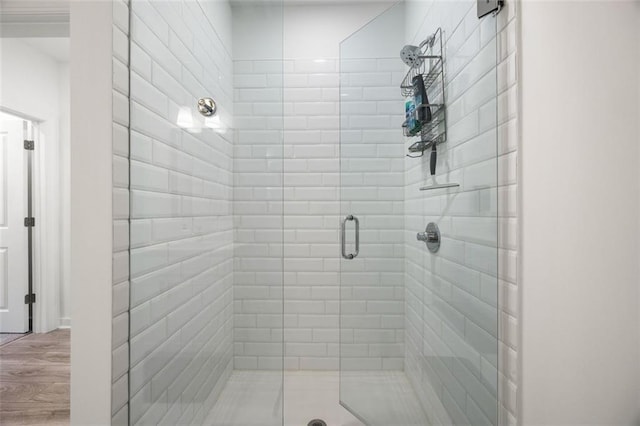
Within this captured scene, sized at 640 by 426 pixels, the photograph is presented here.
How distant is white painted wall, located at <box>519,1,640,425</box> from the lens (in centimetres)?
91

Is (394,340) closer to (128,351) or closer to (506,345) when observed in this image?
(506,345)

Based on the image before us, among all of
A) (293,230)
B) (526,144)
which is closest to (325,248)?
(293,230)

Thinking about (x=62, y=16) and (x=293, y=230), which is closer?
(x=62, y=16)

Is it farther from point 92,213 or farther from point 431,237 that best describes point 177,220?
point 431,237

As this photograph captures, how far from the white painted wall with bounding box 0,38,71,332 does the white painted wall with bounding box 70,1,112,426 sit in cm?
295

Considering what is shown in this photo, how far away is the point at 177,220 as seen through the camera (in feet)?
3.76

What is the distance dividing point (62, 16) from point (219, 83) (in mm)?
946

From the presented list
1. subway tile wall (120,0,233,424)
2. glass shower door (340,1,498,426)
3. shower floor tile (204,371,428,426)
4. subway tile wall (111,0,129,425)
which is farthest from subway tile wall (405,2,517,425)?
subway tile wall (111,0,129,425)

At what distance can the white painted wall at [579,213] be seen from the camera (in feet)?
2.97

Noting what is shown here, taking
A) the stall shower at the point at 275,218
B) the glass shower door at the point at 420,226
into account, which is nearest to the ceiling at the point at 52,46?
the stall shower at the point at 275,218

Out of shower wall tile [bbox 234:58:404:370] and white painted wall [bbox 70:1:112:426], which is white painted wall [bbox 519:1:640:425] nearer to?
shower wall tile [bbox 234:58:404:370]

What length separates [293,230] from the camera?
2.14 meters

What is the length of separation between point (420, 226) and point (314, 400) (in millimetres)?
1171

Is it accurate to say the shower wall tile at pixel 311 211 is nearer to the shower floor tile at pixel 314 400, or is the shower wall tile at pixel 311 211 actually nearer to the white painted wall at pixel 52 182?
the shower floor tile at pixel 314 400
